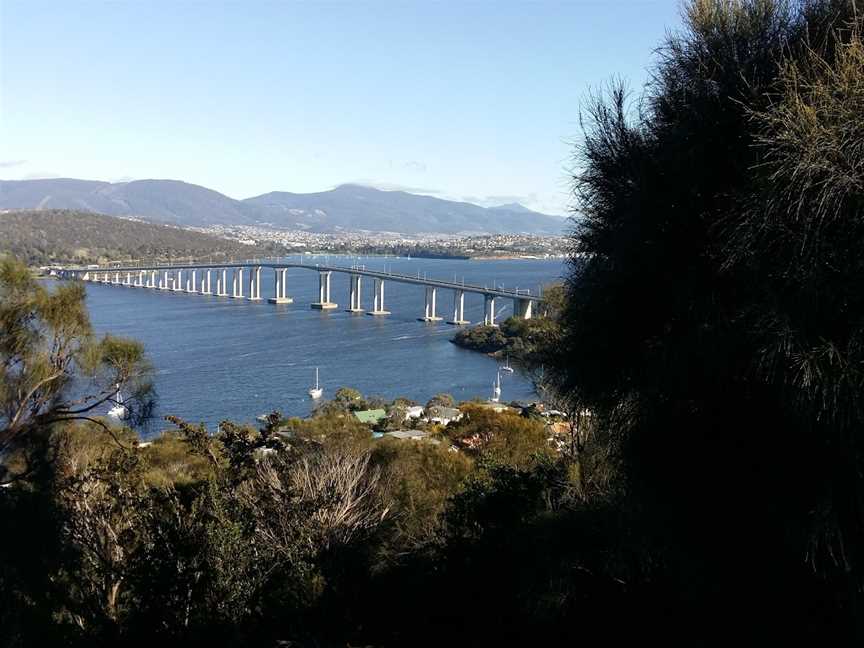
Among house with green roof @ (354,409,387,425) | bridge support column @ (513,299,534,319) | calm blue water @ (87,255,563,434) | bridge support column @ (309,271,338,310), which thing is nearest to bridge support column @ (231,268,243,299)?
calm blue water @ (87,255,563,434)

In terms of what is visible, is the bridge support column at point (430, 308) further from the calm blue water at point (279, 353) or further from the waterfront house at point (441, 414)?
the waterfront house at point (441, 414)

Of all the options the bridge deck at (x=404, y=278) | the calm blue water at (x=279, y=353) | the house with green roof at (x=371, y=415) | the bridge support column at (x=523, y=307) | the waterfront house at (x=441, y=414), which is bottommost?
the calm blue water at (x=279, y=353)

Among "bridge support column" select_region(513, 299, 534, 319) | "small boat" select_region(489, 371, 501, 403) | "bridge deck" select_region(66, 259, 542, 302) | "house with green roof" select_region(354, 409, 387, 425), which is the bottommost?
"small boat" select_region(489, 371, 501, 403)

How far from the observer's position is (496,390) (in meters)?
20.0

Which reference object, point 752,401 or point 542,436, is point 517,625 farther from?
point 542,436

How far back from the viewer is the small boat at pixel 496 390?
19.6m

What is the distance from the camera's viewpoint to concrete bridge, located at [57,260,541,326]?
35.8 m

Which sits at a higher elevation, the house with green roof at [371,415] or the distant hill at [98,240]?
the distant hill at [98,240]

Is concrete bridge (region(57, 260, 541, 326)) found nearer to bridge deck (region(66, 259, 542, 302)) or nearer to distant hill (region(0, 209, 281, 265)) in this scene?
bridge deck (region(66, 259, 542, 302))

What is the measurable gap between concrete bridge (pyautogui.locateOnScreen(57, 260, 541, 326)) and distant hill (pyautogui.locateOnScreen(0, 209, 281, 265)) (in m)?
3.10

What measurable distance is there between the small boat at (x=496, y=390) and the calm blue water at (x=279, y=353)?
267 mm

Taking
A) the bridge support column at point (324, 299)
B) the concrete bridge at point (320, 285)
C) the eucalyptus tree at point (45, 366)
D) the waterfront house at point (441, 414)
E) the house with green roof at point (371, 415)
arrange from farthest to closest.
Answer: the bridge support column at point (324, 299)
the concrete bridge at point (320, 285)
the house with green roof at point (371, 415)
the waterfront house at point (441, 414)
the eucalyptus tree at point (45, 366)

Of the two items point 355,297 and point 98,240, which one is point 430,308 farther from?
point 98,240

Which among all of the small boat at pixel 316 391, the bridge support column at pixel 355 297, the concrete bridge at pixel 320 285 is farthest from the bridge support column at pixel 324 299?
the small boat at pixel 316 391
